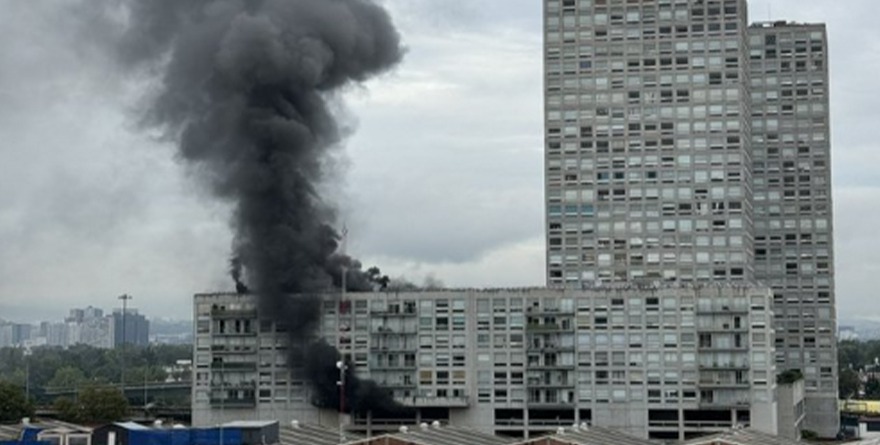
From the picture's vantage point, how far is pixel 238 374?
114 m

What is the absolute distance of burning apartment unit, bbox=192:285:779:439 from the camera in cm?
10888

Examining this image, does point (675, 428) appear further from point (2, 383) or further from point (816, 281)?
point (2, 383)

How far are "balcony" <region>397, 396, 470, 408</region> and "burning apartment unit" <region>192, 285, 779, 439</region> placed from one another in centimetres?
9

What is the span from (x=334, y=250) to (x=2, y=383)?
37405 mm

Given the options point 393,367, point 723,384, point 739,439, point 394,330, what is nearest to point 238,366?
point 393,367

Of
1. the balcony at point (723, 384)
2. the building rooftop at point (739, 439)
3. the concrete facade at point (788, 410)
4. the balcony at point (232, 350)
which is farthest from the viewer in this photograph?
the concrete facade at point (788, 410)

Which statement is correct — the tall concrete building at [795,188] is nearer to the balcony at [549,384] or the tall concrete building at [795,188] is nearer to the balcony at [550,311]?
the balcony at [550,311]

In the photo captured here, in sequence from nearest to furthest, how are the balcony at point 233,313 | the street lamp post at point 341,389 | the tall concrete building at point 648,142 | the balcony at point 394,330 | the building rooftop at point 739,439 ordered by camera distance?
the building rooftop at point 739,439 < the street lamp post at point 341,389 < the balcony at point 394,330 < the balcony at point 233,313 < the tall concrete building at point 648,142

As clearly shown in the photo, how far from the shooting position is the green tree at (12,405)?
413 ft

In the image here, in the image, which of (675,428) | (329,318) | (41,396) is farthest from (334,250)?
(41,396)

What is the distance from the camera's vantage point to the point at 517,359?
112 m

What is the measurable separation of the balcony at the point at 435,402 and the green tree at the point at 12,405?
36.6 m

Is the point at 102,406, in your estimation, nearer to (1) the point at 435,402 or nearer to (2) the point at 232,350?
(2) the point at 232,350

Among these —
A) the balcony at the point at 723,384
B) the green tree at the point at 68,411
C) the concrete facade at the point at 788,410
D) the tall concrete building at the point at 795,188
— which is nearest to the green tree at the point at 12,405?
the green tree at the point at 68,411
